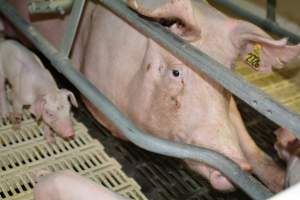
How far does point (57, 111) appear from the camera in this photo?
2422 mm

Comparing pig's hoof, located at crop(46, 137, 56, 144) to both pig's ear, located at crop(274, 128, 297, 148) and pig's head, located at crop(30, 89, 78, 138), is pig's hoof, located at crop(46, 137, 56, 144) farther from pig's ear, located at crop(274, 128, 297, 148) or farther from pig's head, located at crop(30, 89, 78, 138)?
pig's ear, located at crop(274, 128, 297, 148)

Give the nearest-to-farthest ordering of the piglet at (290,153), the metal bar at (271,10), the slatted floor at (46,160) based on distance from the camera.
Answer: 1. the piglet at (290,153)
2. the slatted floor at (46,160)
3. the metal bar at (271,10)

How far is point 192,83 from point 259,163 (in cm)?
40

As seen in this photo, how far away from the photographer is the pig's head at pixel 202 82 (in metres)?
1.81

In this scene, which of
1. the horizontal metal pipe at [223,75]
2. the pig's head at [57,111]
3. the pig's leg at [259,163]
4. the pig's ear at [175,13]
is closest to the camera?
the horizontal metal pipe at [223,75]

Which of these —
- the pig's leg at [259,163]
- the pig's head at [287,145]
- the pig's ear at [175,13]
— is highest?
the pig's ear at [175,13]

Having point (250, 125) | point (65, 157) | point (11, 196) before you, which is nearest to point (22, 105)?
point (65, 157)

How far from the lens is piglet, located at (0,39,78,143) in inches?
95.4

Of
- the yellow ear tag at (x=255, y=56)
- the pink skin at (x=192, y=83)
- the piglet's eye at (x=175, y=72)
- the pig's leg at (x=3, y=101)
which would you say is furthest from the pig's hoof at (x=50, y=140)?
the yellow ear tag at (x=255, y=56)

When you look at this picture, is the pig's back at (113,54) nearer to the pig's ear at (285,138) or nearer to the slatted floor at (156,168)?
the slatted floor at (156,168)

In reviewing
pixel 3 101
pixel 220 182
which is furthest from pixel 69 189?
pixel 3 101

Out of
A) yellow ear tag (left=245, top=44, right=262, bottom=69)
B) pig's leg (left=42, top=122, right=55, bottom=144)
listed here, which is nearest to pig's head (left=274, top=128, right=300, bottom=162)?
yellow ear tag (left=245, top=44, right=262, bottom=69)

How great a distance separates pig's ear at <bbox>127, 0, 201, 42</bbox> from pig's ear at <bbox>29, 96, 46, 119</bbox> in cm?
81

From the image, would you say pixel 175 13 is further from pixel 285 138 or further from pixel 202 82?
pixel 285 138
